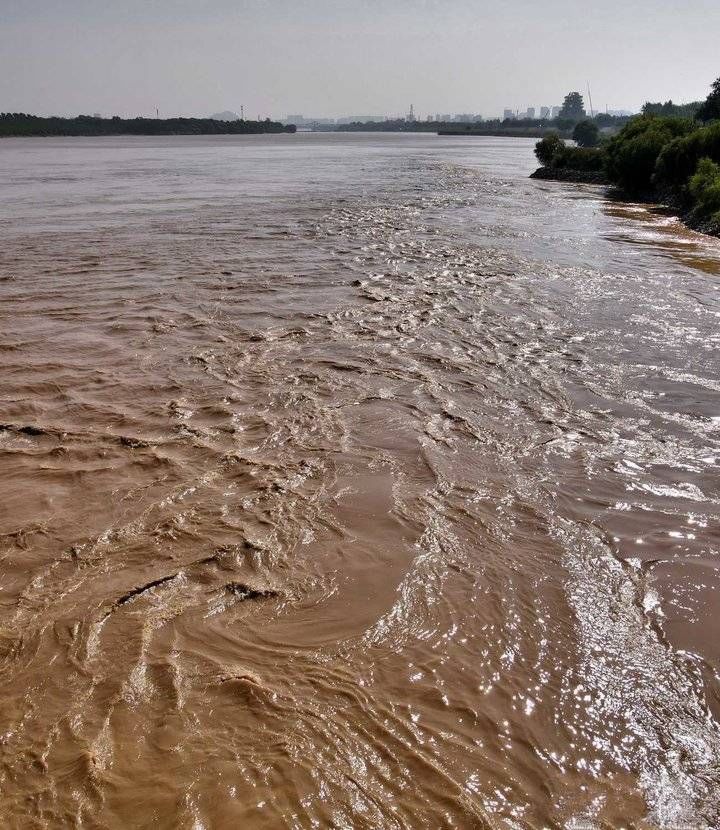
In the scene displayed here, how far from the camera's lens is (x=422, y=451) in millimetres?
5344

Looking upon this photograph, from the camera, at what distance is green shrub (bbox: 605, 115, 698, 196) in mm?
31062

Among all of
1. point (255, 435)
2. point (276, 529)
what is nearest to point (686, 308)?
point (255, 435)

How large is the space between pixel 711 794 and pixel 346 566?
7.29 feet

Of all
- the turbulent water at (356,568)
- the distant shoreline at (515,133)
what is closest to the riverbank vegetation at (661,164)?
the turbulent water at (356,568)

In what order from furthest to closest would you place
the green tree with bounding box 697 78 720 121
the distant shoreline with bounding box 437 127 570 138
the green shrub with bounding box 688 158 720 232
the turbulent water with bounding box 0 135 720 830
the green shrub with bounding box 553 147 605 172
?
the distant shoreline with bounding box 437 127 570 138
the green tree with bounding box 697 78 720 121
the green shrub with bounding box 553 147 605 172
the green shrub with bounding box 688 158 720 232
the turbulent water with bounding box 0 135 720 830

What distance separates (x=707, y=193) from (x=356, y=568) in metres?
23.3

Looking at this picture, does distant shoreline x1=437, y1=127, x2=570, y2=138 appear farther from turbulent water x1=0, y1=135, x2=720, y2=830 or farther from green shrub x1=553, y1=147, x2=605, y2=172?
turbulent water x1=0, y1=135, x2=720, y2=830

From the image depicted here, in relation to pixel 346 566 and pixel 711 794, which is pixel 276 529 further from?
pixel 711 794

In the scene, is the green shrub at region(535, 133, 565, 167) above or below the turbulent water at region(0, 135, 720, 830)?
above

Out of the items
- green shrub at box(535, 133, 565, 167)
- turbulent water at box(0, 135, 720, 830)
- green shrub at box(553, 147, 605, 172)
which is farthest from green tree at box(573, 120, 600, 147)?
turbulent water at box(0, 135, 720, 830)

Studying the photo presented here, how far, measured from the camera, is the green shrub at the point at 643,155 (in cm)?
3106

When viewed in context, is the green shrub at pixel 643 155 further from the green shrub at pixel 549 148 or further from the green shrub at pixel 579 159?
the green shrub at pixel 549 148

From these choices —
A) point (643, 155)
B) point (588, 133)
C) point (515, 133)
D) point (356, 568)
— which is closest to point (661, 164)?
point (643, 155)

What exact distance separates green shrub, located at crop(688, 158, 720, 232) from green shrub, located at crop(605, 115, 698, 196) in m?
8.19
